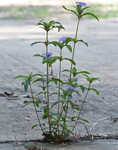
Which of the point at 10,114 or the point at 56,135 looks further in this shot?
the point at 10,114

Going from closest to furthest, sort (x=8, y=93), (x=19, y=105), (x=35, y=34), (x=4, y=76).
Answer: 1. (x=19, y=105)
2. (x=8, y=93)
3. (x=4, y=76)
4. (x=35, y=34)

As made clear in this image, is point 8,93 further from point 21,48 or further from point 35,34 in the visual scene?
point 35,34

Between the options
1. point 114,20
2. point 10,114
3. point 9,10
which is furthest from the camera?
point 9,10

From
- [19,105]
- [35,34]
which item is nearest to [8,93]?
[19,105]

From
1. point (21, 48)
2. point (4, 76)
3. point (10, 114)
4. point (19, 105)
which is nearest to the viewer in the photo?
point (10, 114)

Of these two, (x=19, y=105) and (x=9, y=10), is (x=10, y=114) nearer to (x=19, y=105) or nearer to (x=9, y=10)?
(x=19, y=105)

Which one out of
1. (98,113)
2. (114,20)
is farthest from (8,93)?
(114,20)

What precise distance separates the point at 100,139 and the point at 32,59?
2905 mm

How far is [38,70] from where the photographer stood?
4535 mm

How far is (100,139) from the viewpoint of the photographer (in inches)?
98.0

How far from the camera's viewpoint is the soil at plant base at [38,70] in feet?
8.68

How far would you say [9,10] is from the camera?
12555mm

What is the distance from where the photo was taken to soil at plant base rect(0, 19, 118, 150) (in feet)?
8.68

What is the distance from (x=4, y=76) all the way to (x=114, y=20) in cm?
661
